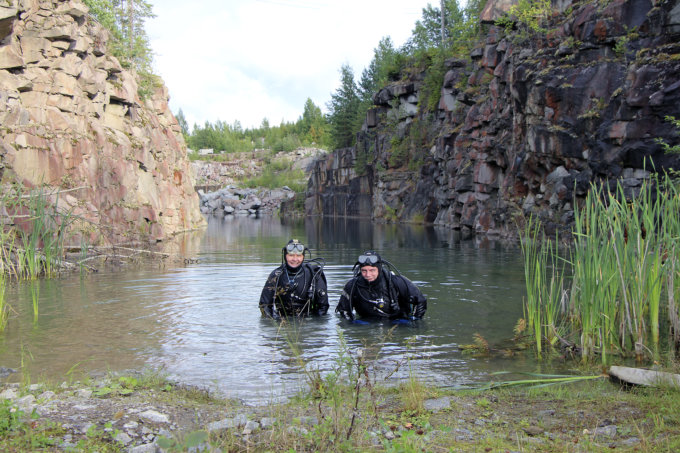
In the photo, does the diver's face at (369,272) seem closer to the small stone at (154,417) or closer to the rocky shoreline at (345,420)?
the rocky shoreline at (345,420)

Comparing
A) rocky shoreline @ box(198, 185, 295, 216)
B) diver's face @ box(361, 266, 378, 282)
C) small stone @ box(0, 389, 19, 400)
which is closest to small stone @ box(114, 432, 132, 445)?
small stone @ box(0, 389, 19, 400)

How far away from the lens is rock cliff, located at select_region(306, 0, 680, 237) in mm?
20656

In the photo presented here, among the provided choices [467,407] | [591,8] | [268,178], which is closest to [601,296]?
[467,407]

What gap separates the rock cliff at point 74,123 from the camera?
2068 centimetres

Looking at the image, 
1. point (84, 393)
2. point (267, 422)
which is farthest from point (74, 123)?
point (267, 422)

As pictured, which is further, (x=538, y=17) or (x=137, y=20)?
(x=137, y=20)

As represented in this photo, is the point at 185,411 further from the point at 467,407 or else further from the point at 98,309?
the point at 98,309

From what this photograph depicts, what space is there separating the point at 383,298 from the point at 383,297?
0.06 feet

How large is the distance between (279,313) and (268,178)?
109375 millimetres

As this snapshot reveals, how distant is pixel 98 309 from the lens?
1121 cm

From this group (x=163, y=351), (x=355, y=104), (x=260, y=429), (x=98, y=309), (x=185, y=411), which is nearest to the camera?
(x=260, y=429)

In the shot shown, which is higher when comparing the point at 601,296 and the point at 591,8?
the point at 591,8

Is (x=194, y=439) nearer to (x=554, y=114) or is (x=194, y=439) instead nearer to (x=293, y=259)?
(x=293, y=259)

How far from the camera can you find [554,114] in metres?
25.2
